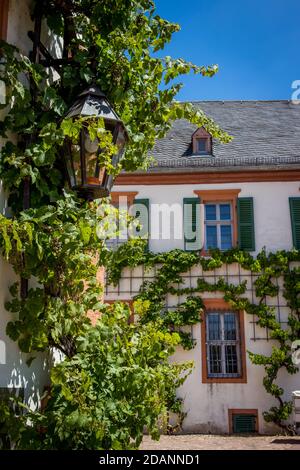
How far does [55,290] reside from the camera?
3105 millimetres

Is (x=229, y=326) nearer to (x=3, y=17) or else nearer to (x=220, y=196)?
(x=220, y=196)

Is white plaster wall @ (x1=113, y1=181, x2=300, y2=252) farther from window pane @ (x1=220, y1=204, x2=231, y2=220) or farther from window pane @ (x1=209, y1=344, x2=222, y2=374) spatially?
window pane @ (x1=209, y1=344, x2=222, y2=374)

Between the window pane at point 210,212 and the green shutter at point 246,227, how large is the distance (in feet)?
2.16

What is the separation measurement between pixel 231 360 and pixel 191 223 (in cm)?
348

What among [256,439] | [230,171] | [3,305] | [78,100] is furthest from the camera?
[230,171]

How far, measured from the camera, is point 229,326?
41.7 feet

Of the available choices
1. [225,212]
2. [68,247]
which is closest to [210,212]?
[225,212]

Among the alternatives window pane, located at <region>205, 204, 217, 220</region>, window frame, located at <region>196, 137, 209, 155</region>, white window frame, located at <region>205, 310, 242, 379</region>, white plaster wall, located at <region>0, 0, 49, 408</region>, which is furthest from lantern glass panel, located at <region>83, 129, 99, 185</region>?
window frame, located at <region>196, 137, 209, 155</region>

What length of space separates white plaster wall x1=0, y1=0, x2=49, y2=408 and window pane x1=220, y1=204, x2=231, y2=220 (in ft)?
33.2

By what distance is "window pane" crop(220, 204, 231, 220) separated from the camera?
13.2m

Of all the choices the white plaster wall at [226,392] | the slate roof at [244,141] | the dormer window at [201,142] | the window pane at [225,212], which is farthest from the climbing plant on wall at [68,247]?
the dormer window at [201,142]
